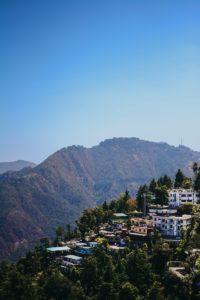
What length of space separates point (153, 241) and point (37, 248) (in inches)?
956


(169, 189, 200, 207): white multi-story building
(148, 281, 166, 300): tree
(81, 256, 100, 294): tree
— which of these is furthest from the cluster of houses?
(148, 281, 166, 300): tree

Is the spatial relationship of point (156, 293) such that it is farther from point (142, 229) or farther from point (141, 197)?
Answer: point (141, 197)

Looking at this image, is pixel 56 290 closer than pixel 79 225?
Yes

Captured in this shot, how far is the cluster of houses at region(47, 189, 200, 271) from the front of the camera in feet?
219

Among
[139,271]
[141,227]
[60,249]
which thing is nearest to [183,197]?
[141,227]

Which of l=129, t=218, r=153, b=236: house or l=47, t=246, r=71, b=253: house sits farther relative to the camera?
l=47, t=246, r=71, b=253: house

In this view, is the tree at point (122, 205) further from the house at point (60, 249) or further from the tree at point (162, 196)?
the house at point (60, 249)

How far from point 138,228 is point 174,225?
6311 mm

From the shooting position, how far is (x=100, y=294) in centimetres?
5334

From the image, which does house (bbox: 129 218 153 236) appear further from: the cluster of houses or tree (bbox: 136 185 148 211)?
tree (bbox: 136 185 148 211)

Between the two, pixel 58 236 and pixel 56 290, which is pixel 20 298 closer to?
A: pixel 56 290

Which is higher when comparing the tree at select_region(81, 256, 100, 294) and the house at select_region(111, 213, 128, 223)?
the house at select_region(111, 213, 128, 223)

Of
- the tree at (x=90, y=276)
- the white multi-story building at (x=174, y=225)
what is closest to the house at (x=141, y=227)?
the white multi-story building at (x=174, y=225)

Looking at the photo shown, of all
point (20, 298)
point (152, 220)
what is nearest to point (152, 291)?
point (20, 298)
